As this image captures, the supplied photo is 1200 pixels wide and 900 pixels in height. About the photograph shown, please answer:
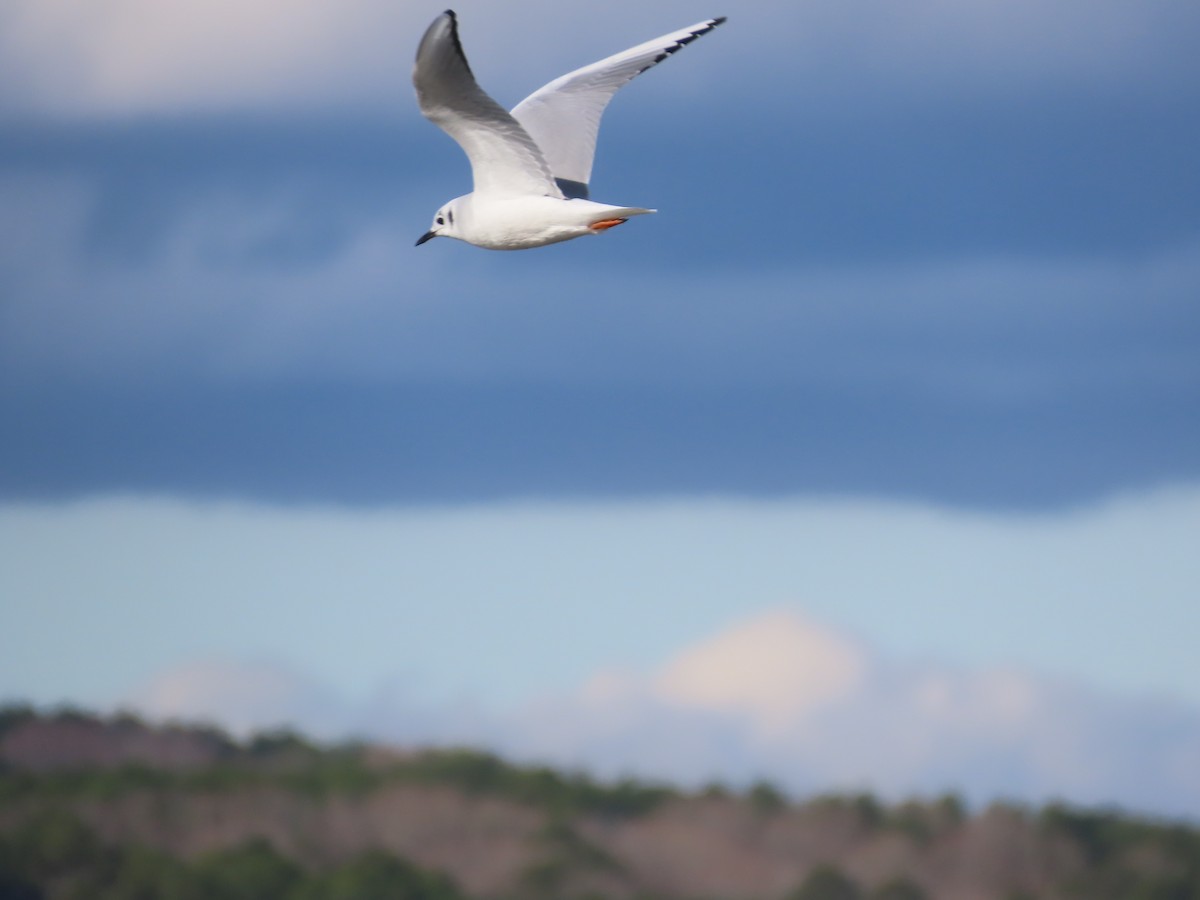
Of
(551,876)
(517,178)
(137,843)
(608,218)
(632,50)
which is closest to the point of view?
(608,218)

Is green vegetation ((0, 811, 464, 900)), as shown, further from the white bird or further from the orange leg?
the orange leg

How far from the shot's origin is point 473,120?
1218 cm

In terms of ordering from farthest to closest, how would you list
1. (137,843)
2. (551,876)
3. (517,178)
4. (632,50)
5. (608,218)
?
(137,843), (551,876), (632,50), (517,178), (608,218)

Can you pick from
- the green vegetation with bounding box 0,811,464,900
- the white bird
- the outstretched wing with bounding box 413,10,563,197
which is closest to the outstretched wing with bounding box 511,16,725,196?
the white bird

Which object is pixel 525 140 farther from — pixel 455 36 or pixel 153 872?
pixel 153 872

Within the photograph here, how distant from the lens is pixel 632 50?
13.9m

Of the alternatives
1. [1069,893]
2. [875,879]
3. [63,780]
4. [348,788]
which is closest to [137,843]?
[63,780]

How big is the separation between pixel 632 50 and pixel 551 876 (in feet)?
20.1

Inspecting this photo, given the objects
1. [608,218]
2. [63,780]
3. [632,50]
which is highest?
[632,50]

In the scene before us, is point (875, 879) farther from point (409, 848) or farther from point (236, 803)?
point (236, 803)

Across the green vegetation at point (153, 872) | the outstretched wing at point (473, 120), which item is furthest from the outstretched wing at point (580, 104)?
the green vegetation at point (153, 872)

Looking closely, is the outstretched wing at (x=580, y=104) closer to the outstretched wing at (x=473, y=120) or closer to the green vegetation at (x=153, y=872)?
the outstretched wing at (x=473, y=120)

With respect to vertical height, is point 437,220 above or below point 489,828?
above

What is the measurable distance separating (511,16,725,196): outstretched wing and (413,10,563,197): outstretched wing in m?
0.81
